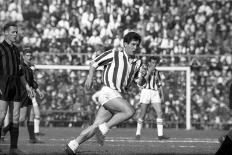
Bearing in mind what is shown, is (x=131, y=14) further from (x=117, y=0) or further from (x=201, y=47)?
(x=201, y=47)

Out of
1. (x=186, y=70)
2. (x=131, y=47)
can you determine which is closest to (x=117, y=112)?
(x=131, y=47)

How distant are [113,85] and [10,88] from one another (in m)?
1.75

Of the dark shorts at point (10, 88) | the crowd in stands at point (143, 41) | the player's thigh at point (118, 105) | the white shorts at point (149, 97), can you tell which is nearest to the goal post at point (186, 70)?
the crowd in stands at point (143, 41)

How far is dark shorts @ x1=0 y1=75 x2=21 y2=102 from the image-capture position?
11852 mm

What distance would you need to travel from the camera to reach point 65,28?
96.9ft

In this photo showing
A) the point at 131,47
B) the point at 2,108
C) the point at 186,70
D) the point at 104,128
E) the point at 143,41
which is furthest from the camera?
the point at 143,41

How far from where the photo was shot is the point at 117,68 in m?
12.1

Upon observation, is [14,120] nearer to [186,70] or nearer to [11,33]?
[11,33]

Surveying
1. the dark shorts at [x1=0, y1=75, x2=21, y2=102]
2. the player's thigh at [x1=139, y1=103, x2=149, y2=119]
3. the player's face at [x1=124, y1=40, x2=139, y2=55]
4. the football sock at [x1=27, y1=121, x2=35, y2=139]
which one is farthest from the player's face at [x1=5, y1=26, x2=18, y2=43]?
the player's thigh at [x1=139, y1=103, x2=149, y2=119]

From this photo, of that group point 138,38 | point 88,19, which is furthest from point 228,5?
point 138,38

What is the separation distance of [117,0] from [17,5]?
14.8 feet

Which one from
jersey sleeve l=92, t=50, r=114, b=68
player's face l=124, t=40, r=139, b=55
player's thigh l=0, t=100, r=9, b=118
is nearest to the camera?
player's thigh l=0, t=100, r=9, b=118

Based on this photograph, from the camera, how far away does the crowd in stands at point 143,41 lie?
2684 cm

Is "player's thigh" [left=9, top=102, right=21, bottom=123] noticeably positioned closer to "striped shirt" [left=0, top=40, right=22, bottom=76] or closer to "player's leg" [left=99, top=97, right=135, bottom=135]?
"striped shirt" [left=0, top=40, right=22, bottom=76]
